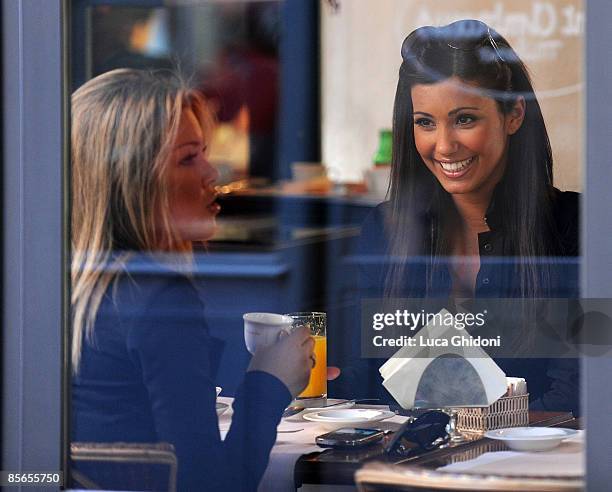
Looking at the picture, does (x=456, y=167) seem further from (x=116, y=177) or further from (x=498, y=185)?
(x=116, y=177)

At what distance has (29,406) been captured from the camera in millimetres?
1854

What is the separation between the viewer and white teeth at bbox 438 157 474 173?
216cm

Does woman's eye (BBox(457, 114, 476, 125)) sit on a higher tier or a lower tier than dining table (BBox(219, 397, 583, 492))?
higher

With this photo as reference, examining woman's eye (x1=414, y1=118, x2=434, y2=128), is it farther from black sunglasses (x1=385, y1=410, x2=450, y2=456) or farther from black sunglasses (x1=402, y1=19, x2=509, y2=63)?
black sunglasses (x1=385, y1=410, x2=450, y2=456)

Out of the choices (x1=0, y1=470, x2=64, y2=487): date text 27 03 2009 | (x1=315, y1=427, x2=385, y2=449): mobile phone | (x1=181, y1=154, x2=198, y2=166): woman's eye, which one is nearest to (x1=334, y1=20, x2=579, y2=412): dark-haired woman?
(x1=315, y1=427, x2=385, y2=449): mobile phone

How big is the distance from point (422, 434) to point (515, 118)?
2.26 ft

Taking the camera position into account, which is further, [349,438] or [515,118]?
[515,118]

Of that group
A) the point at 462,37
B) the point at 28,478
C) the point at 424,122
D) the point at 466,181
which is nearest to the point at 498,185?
the point at 466,181

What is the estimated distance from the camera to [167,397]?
199cm

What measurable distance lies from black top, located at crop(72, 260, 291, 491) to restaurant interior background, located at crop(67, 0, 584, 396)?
75mm

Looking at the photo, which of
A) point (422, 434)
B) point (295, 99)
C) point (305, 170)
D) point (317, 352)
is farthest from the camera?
point (295, 99)

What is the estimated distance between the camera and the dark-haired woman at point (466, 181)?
6.54 ft

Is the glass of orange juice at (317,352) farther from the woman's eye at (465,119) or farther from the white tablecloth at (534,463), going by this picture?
the woman's eye at (465,119)

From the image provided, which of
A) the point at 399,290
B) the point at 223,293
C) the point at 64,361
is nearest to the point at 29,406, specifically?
the point at 64,361
